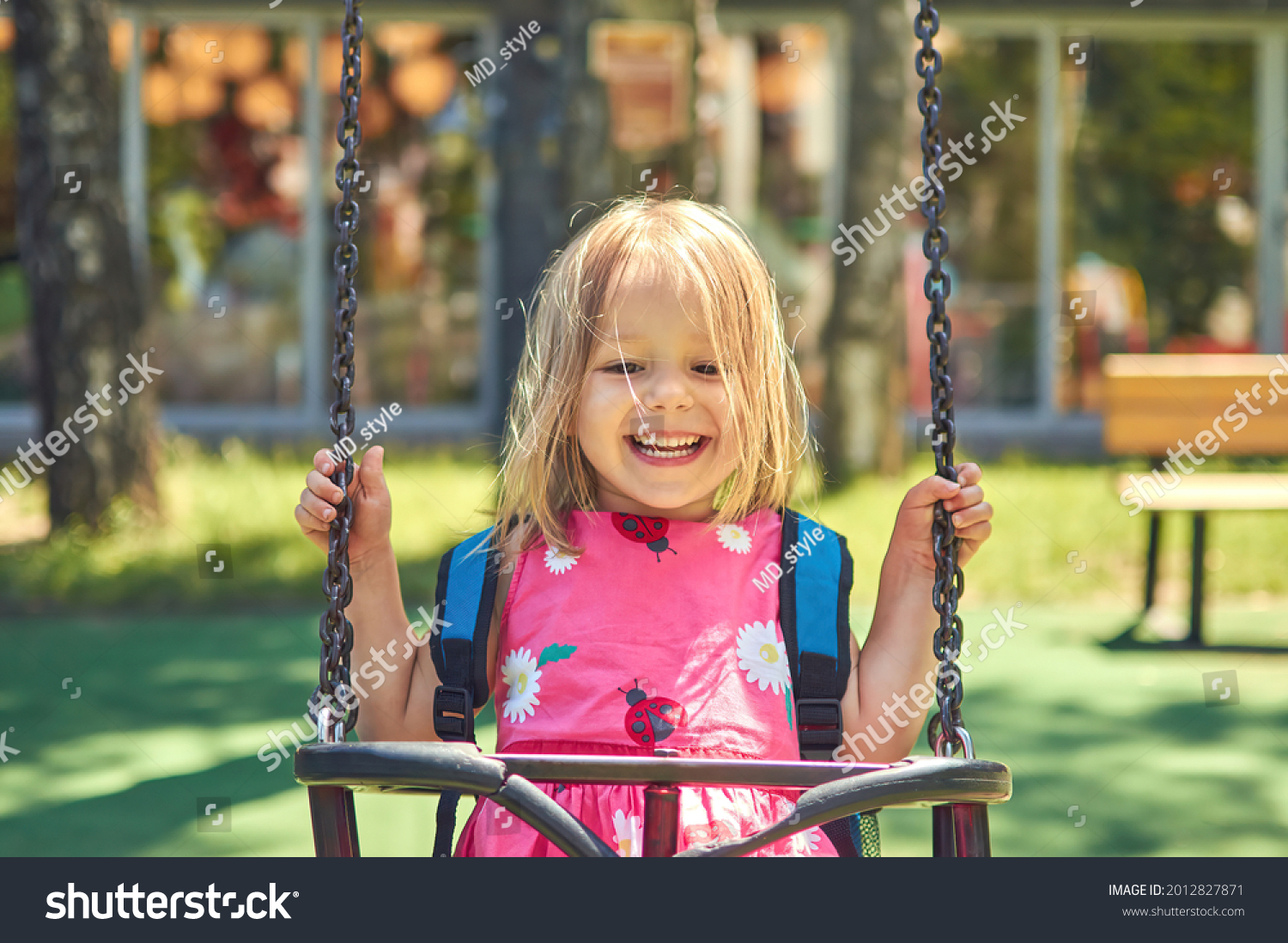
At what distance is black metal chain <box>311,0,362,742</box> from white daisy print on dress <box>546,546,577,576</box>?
0.31m

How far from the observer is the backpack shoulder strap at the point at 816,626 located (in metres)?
1.73

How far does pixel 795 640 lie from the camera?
1787mm

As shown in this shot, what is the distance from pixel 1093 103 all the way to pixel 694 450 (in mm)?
9648

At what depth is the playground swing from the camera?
4.49ft

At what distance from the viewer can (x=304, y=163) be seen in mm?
10289

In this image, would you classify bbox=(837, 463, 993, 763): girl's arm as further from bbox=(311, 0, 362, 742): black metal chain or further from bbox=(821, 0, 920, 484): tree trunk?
bbox=(821, 0, 920, 484): tree trunk

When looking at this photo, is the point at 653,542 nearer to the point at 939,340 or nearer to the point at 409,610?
the point at 939,340

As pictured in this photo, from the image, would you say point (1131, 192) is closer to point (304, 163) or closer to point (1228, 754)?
point (304, 163)

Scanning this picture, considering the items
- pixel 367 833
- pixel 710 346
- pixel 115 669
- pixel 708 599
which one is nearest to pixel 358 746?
pixel 708 599

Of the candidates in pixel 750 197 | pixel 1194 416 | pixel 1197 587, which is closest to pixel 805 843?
pixel 1197 587

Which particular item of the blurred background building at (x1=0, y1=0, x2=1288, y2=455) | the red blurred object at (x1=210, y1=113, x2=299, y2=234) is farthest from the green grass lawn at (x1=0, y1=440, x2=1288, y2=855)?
the red blurred object at (x1=210, y1=113, x2=299, y2=234)

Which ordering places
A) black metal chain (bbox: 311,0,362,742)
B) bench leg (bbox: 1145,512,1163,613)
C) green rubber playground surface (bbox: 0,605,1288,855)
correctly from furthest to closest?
bench leg (bbox: 1145,512,1163,613)
green rubber playground surface (bbox: 0,605,1288,855)
black metal chain (bbox: 311,0,362,742)

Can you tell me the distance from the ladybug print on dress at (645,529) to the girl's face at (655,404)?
3.3 inches

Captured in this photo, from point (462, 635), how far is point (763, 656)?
408 millimetres
